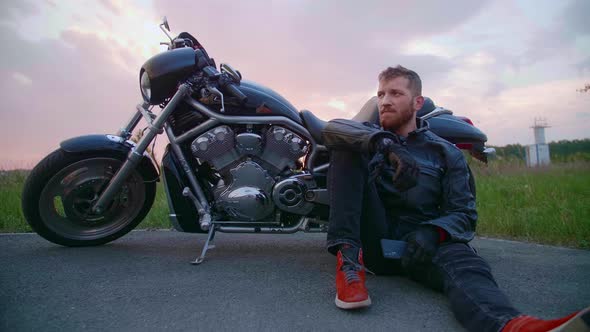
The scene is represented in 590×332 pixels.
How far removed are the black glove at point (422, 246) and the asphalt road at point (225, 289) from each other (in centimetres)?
22

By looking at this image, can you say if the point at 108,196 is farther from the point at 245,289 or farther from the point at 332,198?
the point at 332,198

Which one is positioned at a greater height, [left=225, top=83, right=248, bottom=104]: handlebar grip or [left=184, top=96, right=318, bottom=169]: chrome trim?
[left=225, top=83, right=248, bottom=104]: handlebar grip

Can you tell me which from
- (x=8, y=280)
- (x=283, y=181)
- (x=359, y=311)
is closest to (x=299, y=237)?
(x=283, y=181)

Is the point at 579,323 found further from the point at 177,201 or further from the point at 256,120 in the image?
the point at 177,201

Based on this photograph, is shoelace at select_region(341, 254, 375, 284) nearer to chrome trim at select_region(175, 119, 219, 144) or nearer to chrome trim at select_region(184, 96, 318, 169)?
chrome trim at select_region(184, 96, 318, 169)

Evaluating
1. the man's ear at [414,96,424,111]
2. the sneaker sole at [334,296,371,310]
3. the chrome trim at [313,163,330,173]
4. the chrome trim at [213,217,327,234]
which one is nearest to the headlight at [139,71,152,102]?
the chrome trim at [213,217,327,234]

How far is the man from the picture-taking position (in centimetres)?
214

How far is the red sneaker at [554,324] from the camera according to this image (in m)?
1.42

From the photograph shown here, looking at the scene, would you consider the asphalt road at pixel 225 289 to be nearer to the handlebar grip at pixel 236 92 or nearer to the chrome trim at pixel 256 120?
the chrome trim at pixel 256 120

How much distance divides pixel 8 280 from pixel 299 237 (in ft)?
7.59

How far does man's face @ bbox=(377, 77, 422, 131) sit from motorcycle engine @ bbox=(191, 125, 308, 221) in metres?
0.62

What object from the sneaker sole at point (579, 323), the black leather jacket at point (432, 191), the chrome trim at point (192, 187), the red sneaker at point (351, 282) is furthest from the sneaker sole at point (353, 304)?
→ the chrome trim at point (192, 187)

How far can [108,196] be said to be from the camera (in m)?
3.26

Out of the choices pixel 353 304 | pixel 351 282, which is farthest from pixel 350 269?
pixel 353 304
